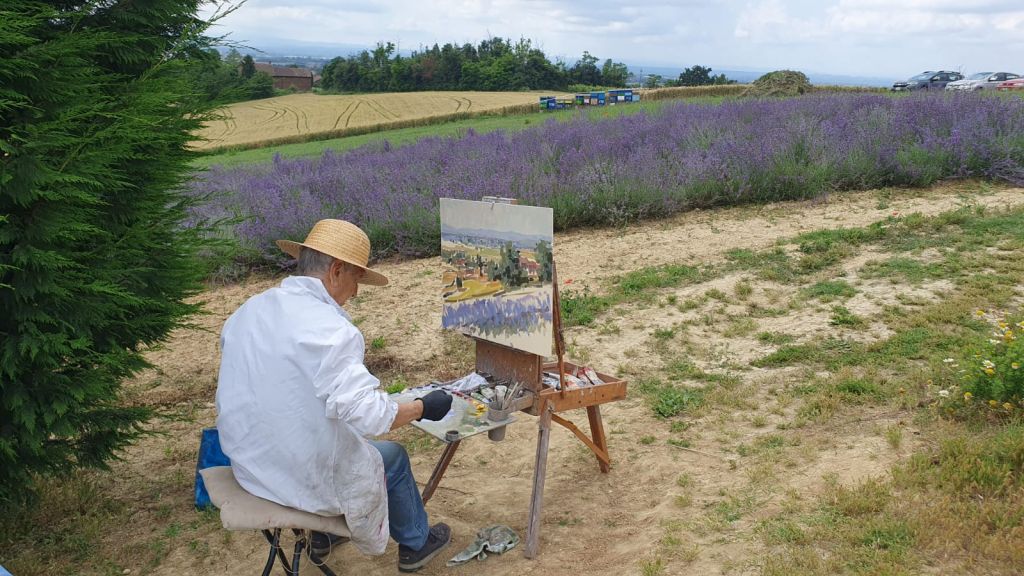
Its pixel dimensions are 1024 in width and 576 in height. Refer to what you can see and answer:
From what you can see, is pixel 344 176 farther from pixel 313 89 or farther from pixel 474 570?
pixel 313 89

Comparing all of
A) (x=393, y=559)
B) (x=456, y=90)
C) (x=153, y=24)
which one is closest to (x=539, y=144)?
(x=153, y=24)

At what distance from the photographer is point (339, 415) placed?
302cm

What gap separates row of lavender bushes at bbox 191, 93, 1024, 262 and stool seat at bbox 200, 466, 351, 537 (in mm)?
6095

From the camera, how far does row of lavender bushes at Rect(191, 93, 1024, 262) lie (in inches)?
388

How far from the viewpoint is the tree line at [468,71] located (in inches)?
1810

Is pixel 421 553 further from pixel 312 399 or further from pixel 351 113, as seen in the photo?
pixel 351 113

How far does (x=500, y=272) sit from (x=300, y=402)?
51.0 inches

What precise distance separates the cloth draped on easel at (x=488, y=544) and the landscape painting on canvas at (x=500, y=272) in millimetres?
957

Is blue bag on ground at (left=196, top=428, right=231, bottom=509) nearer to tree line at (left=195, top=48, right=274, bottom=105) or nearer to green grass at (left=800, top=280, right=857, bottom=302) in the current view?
tree line at (left=195, top=48, right=274, bottom=105)

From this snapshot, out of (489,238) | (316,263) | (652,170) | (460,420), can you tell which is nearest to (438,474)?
(460,420)

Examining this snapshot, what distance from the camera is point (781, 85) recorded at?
24078mm

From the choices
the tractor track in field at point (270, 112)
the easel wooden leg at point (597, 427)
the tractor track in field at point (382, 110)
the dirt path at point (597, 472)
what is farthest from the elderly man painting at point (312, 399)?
the tractor track in field at point (270, 112)

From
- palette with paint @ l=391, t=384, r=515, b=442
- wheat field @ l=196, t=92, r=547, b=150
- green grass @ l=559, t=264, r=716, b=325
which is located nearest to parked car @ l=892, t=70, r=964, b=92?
wheat field @ l=196, t=92, r=547, b=150

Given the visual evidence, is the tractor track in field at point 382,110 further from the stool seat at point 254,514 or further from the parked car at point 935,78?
the stool seat at point 254,514
